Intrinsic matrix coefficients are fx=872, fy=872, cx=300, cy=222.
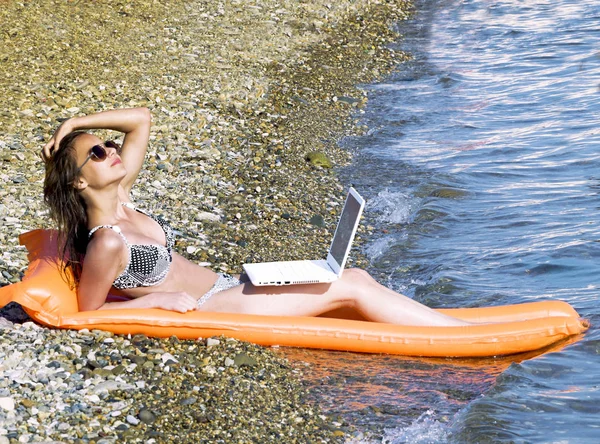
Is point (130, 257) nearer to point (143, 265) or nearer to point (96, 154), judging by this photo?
point (143, 265)

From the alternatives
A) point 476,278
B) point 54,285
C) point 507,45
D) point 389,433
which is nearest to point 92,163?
point 54,285

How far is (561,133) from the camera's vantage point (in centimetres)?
1149

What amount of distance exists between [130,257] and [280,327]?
43.1 inches

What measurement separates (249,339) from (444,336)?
4.28 ft

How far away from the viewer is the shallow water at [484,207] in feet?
17.8

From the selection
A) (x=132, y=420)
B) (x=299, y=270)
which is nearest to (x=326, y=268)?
(x=299, y=270)

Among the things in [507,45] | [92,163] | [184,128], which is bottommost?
[507,45]

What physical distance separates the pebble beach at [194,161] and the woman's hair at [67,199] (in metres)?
0.59

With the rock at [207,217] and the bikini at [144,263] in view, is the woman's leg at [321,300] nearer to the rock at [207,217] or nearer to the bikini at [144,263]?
the bikini at [144,263]

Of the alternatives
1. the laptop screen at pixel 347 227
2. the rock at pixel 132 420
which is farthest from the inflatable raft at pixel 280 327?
the rock at pixel 132 420

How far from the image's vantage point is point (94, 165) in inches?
209

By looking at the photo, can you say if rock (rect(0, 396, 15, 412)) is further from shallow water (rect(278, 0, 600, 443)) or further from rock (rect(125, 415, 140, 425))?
shallow water (rect(278, 0, 600, 443))

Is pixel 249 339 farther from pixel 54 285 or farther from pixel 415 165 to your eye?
pixel 415 165

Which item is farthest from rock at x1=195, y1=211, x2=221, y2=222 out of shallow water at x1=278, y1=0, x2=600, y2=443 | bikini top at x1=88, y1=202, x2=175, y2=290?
bikini top at x1=88, y1=202, x2=175, y2=290
